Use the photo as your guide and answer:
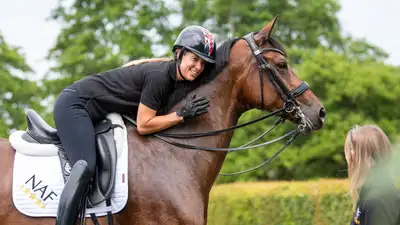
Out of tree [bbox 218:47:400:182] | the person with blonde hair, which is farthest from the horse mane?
tree [bbox 218:47:400:182]

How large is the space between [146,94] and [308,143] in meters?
21.8

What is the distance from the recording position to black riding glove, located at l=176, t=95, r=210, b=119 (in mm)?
5230

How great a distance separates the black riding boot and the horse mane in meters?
1.02

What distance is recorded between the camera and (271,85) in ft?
17.8

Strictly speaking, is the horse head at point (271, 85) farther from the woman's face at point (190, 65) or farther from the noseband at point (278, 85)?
the woman's face at point (190, 65)

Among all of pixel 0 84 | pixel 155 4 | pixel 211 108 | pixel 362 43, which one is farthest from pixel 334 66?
pixel 211 108

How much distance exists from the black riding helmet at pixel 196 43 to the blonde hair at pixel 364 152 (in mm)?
1522

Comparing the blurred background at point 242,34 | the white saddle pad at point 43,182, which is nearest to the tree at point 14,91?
the blurred background at point 242,34

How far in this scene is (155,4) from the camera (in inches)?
1341

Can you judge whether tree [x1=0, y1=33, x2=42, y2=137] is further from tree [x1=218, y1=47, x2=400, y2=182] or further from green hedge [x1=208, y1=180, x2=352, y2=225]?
green hedge [x1=208, y1=180, x2=352, y2=225]

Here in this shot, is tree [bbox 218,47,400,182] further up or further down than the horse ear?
further down

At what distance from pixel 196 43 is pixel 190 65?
21 centimetres

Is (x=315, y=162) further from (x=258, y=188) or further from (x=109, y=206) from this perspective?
(x=109, y=206)

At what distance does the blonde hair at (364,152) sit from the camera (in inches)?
182
